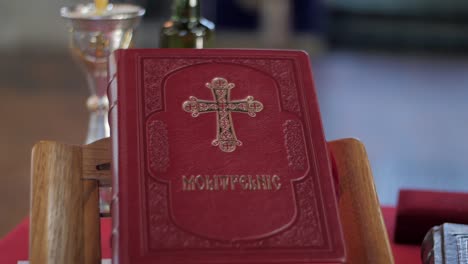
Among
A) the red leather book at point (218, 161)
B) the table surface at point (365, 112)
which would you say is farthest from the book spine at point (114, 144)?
the table surface at point (365, 112)

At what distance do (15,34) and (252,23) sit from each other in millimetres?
1484

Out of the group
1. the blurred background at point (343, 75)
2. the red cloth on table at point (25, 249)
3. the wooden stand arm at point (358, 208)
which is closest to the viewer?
the wooden stand arm at point (358, 208)

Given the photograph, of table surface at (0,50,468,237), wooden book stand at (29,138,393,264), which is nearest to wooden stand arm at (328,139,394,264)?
wooden book stand at (29,138,393,264)

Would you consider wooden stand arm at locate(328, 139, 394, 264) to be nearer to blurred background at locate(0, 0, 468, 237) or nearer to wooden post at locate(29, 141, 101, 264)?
wooden post at locate(29, 141, 101, 264)

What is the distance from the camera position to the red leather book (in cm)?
66

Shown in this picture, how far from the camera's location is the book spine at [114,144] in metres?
0.66

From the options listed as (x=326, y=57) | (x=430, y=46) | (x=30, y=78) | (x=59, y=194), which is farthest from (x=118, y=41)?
(x=430, y=46)

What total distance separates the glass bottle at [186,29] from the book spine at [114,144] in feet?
1.00

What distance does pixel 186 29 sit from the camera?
108cm

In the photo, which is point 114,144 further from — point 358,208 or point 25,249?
point 25,249

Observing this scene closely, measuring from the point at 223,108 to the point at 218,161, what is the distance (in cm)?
6

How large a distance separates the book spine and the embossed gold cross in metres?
0.06

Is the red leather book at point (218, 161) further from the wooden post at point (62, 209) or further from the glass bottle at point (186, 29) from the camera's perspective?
the glass bottle at point (186, 29)

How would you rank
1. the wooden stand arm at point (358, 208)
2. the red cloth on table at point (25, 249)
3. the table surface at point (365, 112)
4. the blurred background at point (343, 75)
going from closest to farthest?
the wooden stand arm at point (358, 208), the red cloth on table at point (25, 249), the table surface at point (365, 112), the blurred background at point (343, 75)
